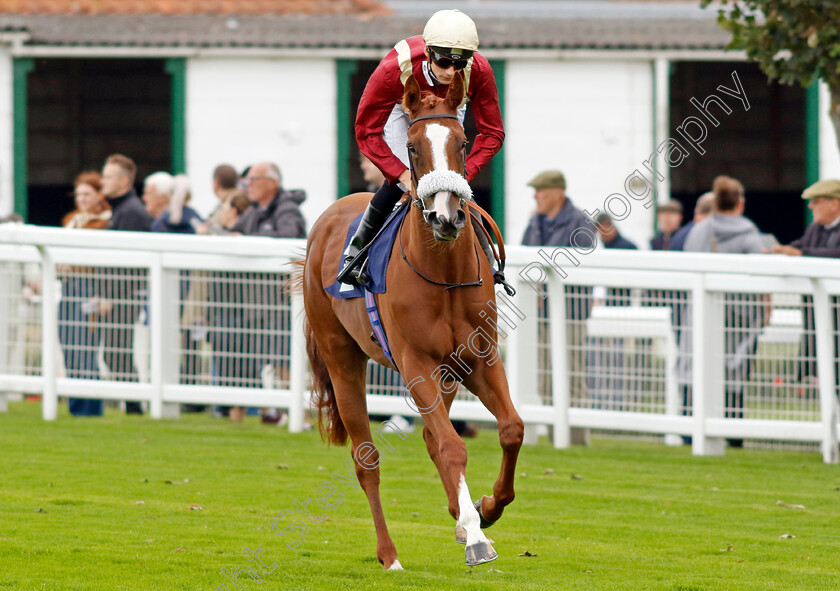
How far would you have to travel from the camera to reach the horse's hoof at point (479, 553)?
5012 mm

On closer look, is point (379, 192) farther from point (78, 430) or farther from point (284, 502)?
point (78, 430)

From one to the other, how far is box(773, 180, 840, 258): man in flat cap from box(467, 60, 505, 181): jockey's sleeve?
163 inches

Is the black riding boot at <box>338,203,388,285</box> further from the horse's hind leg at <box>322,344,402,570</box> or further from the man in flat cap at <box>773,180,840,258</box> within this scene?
the man in flat cap at <box>773,180,840,258</box>

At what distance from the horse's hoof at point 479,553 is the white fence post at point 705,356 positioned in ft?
14.3

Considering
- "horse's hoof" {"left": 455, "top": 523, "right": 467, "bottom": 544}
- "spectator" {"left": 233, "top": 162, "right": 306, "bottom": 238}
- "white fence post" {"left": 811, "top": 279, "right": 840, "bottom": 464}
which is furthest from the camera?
"spectator" {"left": 233, "top": 162, "right": 306, "bottom": 238}

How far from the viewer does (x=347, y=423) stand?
255 inches

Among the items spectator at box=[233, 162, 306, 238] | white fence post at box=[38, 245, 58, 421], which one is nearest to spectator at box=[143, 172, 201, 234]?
spectator at box=[233, 162, 306, 238]

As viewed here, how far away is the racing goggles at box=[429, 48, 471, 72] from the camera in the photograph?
5512 mm

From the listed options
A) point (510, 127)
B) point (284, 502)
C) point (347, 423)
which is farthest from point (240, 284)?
point (510, 127)

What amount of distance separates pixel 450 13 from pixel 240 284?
199 inches

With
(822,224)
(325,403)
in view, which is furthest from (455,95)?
(822,224)

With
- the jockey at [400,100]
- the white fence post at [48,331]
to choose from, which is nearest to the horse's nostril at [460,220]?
the jockey at [400,100]

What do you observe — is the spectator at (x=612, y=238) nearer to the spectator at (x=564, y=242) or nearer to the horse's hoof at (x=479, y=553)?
the spectator at (x=564, y=242)

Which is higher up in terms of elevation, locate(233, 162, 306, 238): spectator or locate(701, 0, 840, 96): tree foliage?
locate(701, 0, 840, 96): tree foliage
